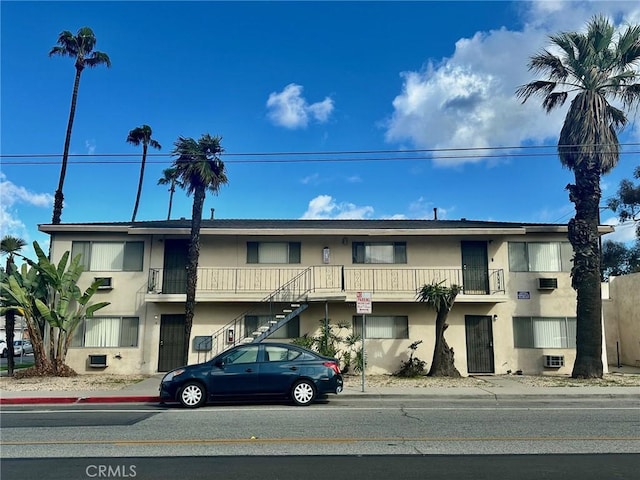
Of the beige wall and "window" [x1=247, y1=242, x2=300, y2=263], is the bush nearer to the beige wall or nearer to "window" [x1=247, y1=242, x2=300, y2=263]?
"window" [x1=247, y1=242, x2=300, y2=263]

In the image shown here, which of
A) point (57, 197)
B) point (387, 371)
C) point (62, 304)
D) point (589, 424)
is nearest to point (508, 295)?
point (387, 371)

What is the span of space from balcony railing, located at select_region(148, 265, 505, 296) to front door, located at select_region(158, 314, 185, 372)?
3.62ft

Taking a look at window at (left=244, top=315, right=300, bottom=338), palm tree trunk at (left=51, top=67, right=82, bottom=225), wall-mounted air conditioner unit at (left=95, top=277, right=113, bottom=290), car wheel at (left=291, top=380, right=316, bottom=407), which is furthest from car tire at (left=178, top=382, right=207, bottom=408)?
palm tree trunk at (left=51, top=67, right=82, bottom=225)

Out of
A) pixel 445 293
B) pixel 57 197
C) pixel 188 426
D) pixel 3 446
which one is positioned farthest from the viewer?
pixel 57 197

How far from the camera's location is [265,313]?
18.7 meters

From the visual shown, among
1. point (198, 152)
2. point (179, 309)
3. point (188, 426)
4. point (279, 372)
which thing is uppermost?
point (198, 152)

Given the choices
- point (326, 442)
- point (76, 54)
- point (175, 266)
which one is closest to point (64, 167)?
point (76, 54)

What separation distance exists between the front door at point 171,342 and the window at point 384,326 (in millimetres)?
6591

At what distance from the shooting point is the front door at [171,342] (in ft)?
60.4

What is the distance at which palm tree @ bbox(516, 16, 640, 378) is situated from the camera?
16.1 meters

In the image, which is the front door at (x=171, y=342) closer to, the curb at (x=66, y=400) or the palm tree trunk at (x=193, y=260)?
the palm tree trunk at (x=193, y=260)

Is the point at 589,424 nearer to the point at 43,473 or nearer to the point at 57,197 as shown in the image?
the point at 43,473

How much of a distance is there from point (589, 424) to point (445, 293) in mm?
7894

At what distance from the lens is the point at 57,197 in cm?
2478
